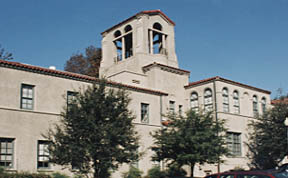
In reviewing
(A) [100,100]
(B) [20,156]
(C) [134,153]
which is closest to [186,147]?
(C) [134,153]

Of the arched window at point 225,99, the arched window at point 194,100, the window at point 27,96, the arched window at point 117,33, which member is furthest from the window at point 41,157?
the arched window at point 117,33

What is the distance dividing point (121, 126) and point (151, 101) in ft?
39.2

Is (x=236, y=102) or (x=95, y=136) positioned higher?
(x=236, y=102)

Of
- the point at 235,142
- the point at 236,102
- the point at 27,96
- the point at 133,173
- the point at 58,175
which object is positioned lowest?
the point at 133,173

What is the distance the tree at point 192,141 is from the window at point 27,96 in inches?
368

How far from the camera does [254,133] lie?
3600cm

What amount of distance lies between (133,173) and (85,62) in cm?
2555

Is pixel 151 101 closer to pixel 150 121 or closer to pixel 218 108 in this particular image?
pixel 150 121

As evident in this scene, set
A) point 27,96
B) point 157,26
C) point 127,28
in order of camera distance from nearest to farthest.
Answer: point 27,96, point 127,28, point 157,26

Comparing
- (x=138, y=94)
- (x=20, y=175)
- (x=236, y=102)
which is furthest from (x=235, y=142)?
(x=20, y=175)

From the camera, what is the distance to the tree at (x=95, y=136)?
1947cm

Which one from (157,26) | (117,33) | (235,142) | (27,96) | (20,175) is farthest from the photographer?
(117,33)

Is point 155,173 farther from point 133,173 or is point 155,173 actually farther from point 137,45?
point 137,45

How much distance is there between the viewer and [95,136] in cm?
1962
